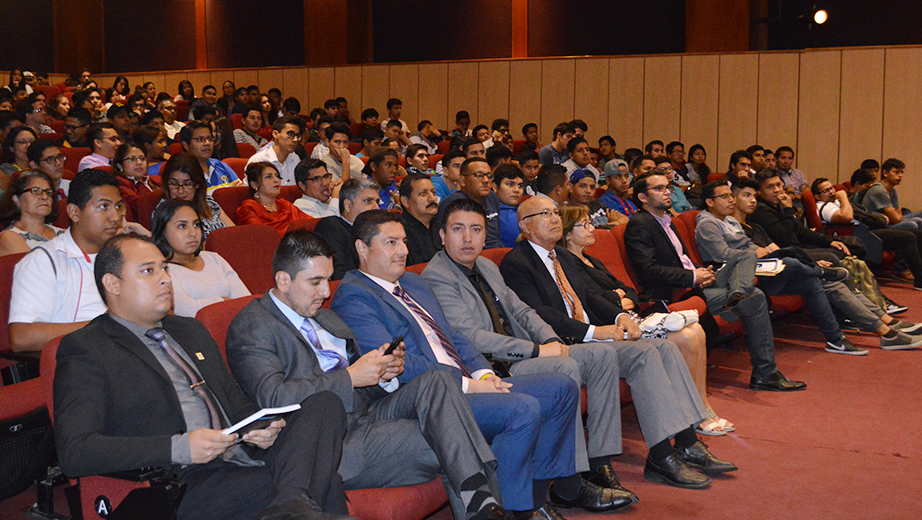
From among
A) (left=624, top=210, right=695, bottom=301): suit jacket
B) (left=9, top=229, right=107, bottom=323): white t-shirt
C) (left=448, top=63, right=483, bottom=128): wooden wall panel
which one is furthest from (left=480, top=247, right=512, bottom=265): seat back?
(left=448, top=63, right=483, bottom=128): wooden wall panel

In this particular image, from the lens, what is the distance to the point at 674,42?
1103cm

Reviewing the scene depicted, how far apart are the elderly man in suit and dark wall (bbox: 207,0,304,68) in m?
10.3

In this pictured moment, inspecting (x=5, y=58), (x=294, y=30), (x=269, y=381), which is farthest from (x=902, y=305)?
(x=5, y=58)

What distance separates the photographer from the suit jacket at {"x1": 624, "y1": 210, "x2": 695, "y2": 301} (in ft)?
14.6

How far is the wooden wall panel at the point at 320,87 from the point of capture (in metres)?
12.1

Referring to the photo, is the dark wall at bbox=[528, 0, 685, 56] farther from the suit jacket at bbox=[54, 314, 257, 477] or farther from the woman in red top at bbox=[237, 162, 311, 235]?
the suit jacket at bbox=[54, 314, 257, 477]

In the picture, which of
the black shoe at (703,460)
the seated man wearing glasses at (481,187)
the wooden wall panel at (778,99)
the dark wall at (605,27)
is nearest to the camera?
the black shoe at (703,460)

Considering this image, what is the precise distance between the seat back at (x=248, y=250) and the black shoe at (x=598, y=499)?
165 centimetres

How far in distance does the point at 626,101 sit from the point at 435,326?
8.45 metres

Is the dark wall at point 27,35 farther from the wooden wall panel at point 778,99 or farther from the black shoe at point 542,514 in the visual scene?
the black shoe at point 542,514

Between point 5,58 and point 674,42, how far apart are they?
10501mm

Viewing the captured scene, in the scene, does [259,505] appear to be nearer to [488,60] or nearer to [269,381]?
[269,381]

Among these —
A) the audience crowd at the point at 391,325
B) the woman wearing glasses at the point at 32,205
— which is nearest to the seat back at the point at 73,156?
the audience crowd at the point at 391,325

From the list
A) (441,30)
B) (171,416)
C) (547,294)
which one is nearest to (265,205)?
(547,294)
